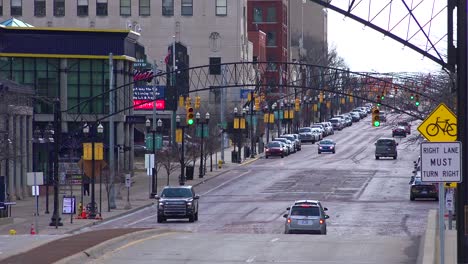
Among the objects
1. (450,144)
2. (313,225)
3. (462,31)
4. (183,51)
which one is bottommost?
(313,225)

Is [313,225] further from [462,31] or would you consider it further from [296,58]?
[296,58]

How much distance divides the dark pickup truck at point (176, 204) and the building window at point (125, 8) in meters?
65.0

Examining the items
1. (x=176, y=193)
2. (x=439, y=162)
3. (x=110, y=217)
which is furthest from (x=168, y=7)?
(x=439, y=162)

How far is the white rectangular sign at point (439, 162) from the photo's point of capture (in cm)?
1728

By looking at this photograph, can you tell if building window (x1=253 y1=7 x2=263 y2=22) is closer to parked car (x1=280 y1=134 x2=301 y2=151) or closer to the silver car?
parked car (x1=280 y1=134 x2=301 y2=151)

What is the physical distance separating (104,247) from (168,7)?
88503mm

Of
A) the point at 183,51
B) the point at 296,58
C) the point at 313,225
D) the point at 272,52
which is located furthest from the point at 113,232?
the point at 296,58

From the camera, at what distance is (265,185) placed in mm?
72438

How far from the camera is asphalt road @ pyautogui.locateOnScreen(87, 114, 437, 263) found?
27750 mm

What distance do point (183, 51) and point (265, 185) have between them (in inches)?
1680

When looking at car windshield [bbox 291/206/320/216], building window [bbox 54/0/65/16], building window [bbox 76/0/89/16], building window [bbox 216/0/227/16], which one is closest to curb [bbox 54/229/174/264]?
car windshield [bbox 291/206/320/216]

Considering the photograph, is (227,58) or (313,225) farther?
Answer: (227,58)

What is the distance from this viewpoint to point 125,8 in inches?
4444

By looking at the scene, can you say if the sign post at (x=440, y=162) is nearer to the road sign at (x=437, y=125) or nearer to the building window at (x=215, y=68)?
the road sign at (x=437, y=125)
